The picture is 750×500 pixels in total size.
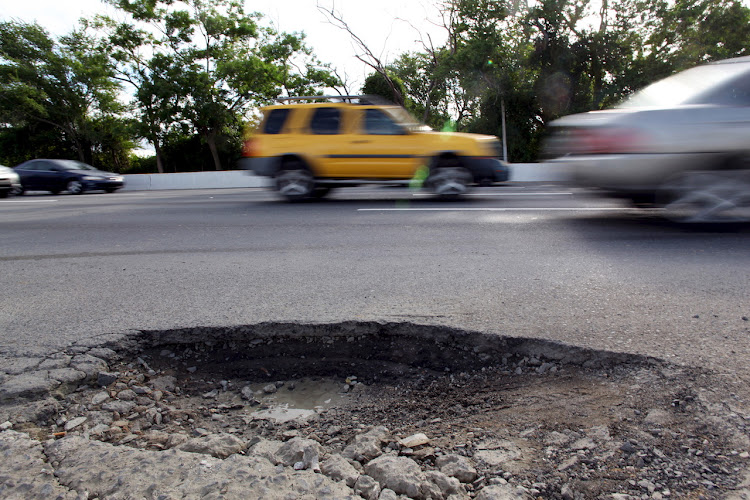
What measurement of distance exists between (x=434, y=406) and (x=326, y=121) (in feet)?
24.2

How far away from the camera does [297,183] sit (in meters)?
9.07

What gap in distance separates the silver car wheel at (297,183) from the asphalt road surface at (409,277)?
2051 millimetres

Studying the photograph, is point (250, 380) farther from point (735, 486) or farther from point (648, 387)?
point (735, 486)

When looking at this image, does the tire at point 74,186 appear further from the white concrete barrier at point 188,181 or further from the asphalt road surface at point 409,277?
the asphalt road surface at point 409,277

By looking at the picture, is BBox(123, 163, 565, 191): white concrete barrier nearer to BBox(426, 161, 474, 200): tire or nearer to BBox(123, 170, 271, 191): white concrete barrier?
BBox(123, 170, 271, 191): white concrete barrier

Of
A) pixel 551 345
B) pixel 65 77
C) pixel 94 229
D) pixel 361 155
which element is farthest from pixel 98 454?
pixel 65 77

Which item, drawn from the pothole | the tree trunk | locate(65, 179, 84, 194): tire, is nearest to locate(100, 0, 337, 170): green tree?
the tree trunk

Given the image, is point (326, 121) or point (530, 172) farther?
point (530, 172)

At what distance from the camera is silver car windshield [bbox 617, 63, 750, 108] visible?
5070 mm

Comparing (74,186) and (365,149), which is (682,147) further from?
(74,186)

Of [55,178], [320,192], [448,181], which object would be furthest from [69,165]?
[448,181]

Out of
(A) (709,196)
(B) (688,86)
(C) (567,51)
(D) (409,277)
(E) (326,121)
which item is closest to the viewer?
(D) (409,277)

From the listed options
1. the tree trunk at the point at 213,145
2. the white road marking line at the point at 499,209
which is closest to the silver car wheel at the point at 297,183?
the white road marking line at the point at 499,209

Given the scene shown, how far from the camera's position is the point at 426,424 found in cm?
201
